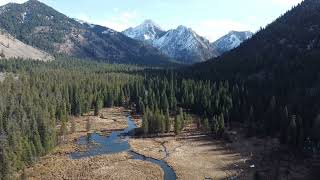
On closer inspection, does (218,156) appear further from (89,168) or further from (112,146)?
(89,168)

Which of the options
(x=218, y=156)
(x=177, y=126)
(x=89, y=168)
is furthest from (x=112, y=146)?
(x=218, y=156)

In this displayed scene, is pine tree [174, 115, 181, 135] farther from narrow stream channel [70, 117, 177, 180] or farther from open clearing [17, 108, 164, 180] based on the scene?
open clearing [17, 108, 164, 180]

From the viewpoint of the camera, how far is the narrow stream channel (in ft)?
399

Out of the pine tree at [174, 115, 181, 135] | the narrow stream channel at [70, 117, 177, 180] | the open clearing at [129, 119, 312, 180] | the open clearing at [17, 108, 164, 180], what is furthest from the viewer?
the pine tree at [174, 115, 181, 135]

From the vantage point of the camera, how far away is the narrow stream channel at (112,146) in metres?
122

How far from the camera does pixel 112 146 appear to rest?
144500mm

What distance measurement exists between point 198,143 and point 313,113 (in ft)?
126

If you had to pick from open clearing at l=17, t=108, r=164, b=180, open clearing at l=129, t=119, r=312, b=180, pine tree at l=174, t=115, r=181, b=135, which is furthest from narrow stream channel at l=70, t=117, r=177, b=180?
pine tree at l=174, t=115, r=181, b=135

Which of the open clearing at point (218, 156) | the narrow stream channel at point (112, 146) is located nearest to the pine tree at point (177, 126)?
the open clearing at point (218, 156)

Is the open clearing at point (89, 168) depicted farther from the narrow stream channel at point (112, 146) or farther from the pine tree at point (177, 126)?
the pine tree at point (177, 126)

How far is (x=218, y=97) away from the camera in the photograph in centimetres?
19262

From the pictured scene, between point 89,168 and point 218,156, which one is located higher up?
point 218,156

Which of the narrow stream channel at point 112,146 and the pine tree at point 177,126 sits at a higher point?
the pine tree at point 177,126

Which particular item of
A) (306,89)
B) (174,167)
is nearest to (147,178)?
(174,167)
